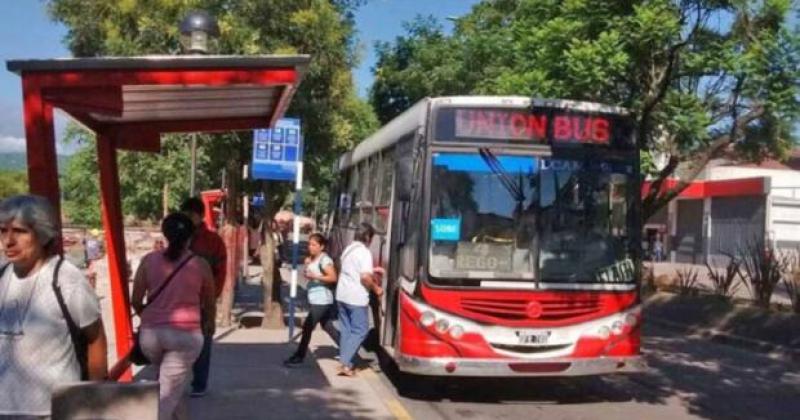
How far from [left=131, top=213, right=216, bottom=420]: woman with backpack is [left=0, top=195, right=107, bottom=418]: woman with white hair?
7.68 ft

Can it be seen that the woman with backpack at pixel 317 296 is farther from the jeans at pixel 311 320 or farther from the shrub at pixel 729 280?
the shrub at pixel 729 280

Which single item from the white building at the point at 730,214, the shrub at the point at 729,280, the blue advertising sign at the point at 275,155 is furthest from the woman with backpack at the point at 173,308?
the white building at the point at 730,214

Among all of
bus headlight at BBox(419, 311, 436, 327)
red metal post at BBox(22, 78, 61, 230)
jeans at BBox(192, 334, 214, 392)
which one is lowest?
jeans at BBox(192, 334, 214, 392)

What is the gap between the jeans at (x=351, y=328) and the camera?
10914 millimetres

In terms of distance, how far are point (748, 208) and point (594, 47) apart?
3288cm

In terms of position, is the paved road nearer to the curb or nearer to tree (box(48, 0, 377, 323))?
the curb

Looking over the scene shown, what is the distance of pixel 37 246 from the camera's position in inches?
164

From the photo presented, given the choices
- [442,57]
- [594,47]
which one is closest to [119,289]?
[594,47]

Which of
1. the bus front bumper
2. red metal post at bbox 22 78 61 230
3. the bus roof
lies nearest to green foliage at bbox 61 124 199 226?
the bus roof

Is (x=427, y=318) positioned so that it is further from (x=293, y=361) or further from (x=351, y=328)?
(x=293, y=361)

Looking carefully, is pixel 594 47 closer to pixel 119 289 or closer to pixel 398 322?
pixel 398 322

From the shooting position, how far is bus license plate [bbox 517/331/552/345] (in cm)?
956

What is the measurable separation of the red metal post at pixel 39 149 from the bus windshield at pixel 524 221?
4.58 metres

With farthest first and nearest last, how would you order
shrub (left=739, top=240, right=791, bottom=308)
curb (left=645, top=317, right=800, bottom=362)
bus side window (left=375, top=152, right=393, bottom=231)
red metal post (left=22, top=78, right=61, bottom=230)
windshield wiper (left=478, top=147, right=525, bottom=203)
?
shrub (left=739, top=240, right=791, bottom=308) < curb (left=645, top=317, right=800, bottom=362) < bus side window (left=375, top=152, right=393, bottom=231) < windshield wiper (left=478, top=147, right=525, bottom=203) < red metal post (left=22, top=78, right=61, bottom=230)
